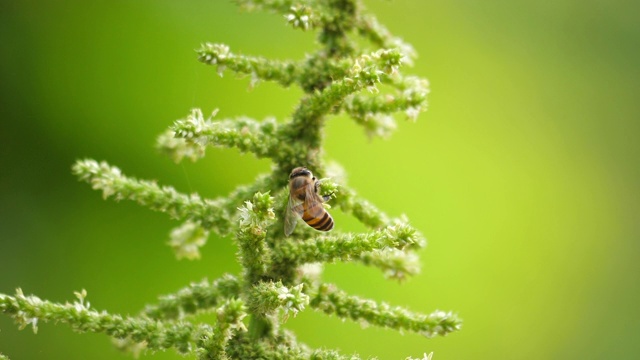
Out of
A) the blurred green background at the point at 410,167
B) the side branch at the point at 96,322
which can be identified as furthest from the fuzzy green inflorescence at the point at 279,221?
the blurred green background at the point at 410,167

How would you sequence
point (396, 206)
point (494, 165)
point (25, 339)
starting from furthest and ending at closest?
1. point (494, 165)
2. point (396, 206)
3. point (25, 339)

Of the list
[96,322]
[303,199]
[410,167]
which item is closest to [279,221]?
[303,199]

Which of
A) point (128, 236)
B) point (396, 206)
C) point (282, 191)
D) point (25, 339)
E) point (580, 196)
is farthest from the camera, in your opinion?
point (580, 196)

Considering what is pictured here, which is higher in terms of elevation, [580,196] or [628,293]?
[580,196]

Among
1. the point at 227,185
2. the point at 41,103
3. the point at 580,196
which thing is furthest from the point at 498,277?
the point at 41,103

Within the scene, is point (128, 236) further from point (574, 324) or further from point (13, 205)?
point (574, 324)

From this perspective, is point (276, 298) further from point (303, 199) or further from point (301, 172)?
point (301, 172)
